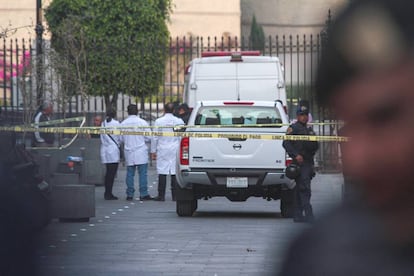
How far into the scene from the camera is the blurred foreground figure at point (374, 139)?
177 cm

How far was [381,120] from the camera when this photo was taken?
5.96ft

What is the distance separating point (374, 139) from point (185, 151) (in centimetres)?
1574

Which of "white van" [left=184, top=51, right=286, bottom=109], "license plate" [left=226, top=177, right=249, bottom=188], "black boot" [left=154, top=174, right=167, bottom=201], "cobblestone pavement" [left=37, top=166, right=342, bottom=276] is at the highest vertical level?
"white van" [left=184, top=51, right=286, bottom=109]

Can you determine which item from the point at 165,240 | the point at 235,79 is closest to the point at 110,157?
the point at 235,79

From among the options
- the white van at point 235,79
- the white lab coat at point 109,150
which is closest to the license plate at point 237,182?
the white lab coat at point 109,150

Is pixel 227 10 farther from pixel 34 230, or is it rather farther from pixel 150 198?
pixel 34 230

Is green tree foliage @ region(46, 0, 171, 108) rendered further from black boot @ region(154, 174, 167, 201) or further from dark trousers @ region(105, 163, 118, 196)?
black boot @ region(154, 174, 167, 201)

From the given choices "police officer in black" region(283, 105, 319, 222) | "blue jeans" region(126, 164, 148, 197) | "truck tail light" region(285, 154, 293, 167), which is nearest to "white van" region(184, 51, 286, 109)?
"blue jeans" region(126, 164, 148, 197)

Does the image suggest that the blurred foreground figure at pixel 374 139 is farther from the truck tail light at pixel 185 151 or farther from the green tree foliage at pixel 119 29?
the green tree foliage at pixel 119 29

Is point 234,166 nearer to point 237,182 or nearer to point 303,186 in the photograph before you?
point 237,182

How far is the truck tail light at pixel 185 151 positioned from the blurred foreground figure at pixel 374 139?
15.6 m

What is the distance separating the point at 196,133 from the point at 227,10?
49.5m

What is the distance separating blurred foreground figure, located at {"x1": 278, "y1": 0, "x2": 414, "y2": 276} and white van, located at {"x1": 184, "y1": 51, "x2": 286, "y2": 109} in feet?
73.8

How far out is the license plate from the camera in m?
17.4
